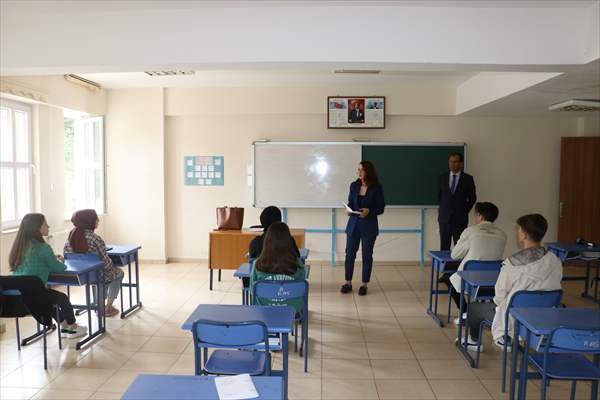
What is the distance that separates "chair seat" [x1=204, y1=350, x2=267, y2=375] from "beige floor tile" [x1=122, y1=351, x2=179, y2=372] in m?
1.05

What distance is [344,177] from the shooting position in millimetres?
6980

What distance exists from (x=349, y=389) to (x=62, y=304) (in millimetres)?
2434

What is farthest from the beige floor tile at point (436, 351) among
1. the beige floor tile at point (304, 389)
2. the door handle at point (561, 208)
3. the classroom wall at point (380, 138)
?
the door handle at point (561, 208)

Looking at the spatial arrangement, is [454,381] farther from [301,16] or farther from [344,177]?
[344,177]

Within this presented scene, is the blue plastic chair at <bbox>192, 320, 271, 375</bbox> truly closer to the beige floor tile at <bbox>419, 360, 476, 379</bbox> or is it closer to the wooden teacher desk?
the beige floor tile at <bbox>419, 360, 476, 379</bbox>

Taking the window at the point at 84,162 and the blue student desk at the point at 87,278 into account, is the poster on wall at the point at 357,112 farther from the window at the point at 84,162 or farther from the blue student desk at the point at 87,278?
the blue student desk at the point at 87,278

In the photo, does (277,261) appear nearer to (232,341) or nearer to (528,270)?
(232,341)

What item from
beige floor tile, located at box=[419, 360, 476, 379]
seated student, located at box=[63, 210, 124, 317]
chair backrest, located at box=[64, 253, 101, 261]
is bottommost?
beige floor tile, located at box=[419, 360, 476, 379]

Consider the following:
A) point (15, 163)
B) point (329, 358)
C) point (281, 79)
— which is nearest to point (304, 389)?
point (329, 358)

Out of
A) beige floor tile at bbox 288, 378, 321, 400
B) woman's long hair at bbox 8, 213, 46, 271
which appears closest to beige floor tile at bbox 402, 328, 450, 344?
beige floor tile at bbox 288, 378, 321, 400

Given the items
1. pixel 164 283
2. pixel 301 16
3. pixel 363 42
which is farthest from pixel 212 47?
pixel 164 283

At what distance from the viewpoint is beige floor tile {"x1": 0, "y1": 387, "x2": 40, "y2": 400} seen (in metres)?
3.05

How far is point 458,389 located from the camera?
3195 mm

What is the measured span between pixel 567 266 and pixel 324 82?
4.76 m
